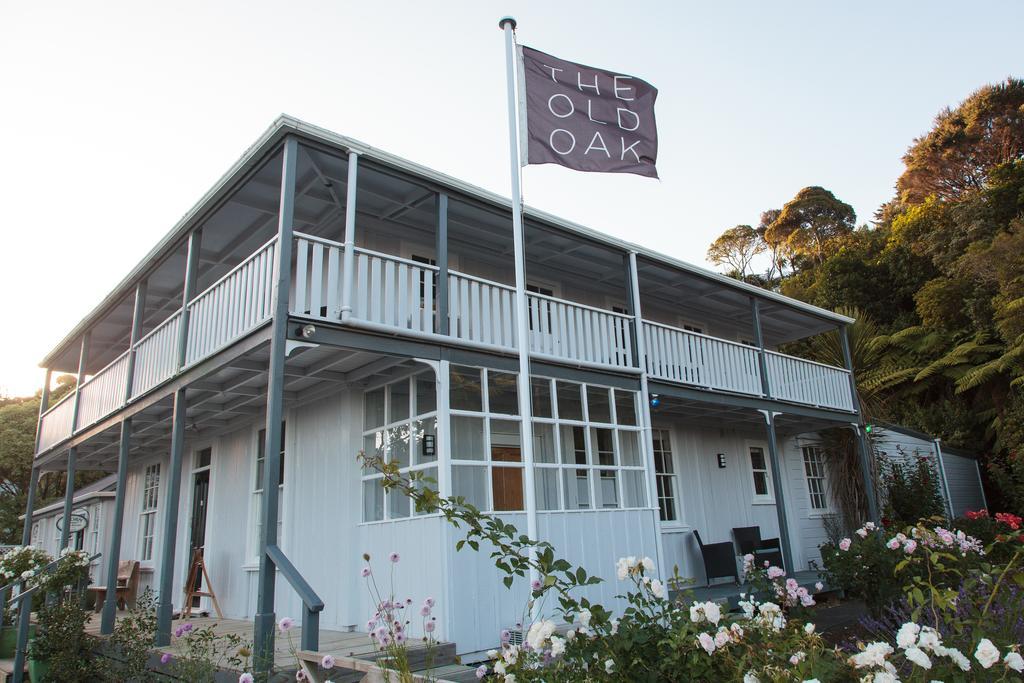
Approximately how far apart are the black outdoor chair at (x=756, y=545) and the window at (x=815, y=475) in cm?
272

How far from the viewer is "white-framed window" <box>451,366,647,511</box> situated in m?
8.09

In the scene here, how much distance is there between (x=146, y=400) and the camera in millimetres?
10000

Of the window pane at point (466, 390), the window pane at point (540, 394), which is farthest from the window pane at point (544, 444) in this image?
the window pane at point (466, 390)

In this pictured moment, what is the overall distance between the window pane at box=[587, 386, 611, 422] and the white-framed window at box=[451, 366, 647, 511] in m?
0.01

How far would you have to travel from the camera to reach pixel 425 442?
7.91 metres

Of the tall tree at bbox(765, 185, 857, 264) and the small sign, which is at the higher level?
the tall tree at bbox(765, 185, 857, 264)

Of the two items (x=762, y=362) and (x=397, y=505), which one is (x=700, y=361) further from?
(x=397, y=505)

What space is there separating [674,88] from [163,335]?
756 centimetres

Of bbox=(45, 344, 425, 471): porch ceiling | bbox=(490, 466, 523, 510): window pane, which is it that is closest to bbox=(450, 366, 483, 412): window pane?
bbox=(45, 344, 425, 471): porch ceiling

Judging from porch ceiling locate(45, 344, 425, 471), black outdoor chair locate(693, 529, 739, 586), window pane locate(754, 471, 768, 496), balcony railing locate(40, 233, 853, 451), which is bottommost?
black outdoor chair locate(693, 529, 739, 586)

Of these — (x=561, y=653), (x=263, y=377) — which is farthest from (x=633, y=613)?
(x=263, y=377)

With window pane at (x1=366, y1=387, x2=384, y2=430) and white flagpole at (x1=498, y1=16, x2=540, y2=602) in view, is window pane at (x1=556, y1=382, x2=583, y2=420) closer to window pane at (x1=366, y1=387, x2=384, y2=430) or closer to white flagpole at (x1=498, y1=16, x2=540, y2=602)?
window pane at (x1=366, y1=387, x2=384, y2=430)

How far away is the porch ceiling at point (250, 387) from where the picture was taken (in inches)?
319

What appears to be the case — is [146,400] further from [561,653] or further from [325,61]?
[561,653]
